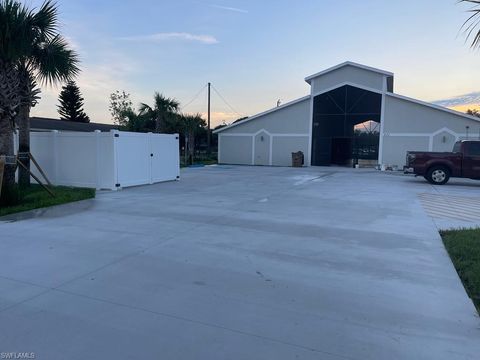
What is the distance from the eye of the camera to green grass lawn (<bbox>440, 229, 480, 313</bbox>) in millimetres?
4039

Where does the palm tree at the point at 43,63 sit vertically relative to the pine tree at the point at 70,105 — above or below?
below

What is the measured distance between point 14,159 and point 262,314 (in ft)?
30.5

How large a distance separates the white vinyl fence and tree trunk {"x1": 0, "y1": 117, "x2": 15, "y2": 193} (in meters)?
2.95

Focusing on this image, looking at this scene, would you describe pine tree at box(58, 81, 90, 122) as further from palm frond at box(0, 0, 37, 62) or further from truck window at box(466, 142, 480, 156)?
truck window at box(466, 142, 480, 156)

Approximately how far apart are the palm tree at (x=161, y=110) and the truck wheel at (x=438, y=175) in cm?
1830

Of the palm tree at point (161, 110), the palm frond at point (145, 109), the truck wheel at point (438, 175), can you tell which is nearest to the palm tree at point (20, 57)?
the truck wheel at point (438, 175)

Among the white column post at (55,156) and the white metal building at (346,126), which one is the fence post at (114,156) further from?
the white metal building at (346,126)

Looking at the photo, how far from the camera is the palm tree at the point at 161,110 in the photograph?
26000mm

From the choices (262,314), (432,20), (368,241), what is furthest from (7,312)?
(432,20)

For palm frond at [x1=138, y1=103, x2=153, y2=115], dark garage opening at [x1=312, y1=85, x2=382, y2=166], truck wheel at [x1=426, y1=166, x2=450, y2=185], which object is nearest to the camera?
truck wheel at [x1=426, y1=166, x2=450, y2=185]

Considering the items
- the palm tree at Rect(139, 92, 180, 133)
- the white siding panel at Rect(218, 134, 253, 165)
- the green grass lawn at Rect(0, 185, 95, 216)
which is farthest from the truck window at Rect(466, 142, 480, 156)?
the palm tree at Rect(139, 92, 180, 133)

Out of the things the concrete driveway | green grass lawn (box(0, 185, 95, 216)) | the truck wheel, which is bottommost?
the concrete driveway

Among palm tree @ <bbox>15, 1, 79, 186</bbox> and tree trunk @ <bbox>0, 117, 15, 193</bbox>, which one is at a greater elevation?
palm tree @ <bbox>15, 1, 79, 186</bbox>

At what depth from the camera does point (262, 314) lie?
334 centimetres
